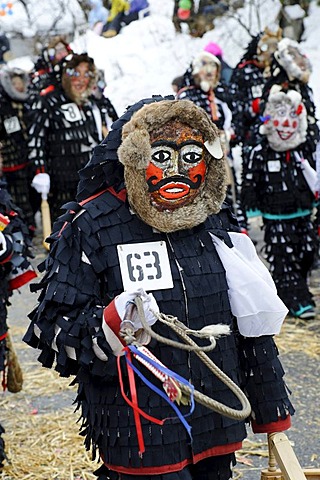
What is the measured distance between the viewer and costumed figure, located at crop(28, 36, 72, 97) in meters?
7.23

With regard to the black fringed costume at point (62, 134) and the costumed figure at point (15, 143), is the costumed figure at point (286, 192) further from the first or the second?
the costumed figure at point (15, 143)

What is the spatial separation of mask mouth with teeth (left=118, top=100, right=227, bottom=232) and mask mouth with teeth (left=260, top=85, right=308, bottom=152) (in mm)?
3175

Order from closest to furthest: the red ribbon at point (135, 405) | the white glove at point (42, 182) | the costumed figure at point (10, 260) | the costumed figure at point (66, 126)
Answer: the red ribbon at point (135, 405)
the costumed figure at point (10, 260)
the costumed figure at point (66, 126)
the white glove at point (42, 182)

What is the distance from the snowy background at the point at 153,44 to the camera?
48.9ft

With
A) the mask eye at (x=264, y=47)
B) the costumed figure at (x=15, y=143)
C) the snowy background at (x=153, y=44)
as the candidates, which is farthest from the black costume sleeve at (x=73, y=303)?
the snowy background at (x=153, y=44)

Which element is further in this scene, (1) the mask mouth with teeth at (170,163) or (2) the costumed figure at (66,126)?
(2) the costumed figure at (66,126)

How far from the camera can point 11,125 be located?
28.5 feet

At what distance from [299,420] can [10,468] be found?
1650 mm

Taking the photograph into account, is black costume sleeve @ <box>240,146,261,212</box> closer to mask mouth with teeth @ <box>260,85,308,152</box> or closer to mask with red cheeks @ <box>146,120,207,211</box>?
mask mouth with teeth @ <box>260,85,308,152</box>

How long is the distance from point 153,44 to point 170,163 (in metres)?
→ 13.9

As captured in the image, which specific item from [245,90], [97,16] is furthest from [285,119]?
[97,16]

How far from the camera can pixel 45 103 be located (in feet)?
23.1

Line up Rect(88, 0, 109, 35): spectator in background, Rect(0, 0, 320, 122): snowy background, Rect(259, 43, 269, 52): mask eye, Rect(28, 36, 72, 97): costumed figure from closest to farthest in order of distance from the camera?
Rect(28, 36, 72, 97): costumed figure < Rect(259, 43, 269, 52): mask eye < Rect(0, 0, 320, 122): snowy background < Rect(88, 0, 109, 35): spectator in background

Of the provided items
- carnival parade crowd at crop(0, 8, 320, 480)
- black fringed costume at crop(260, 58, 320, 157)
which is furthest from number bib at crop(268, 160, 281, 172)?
carnival parade crowd at crop(0, 8, 320, 480)
